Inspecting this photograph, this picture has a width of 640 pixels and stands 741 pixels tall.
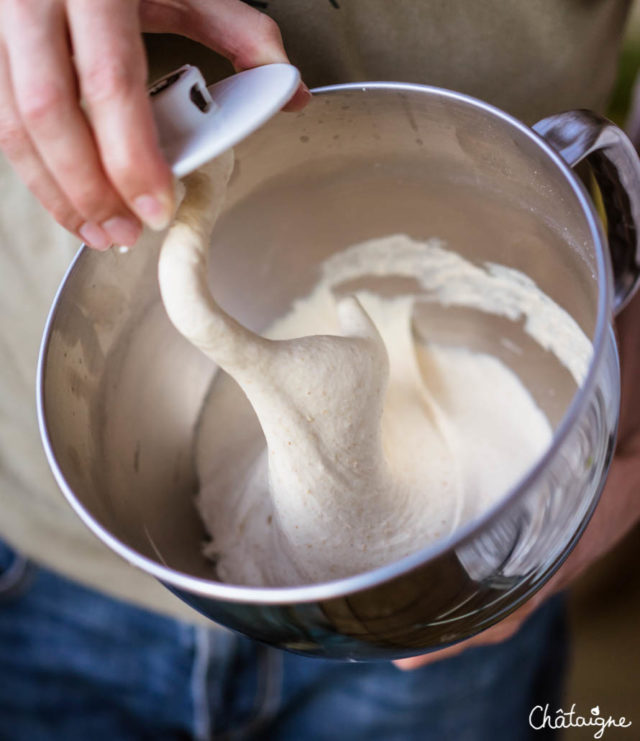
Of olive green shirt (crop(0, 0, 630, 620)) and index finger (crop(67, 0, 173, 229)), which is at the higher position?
index finger (crop(67, 0, 173, 229))

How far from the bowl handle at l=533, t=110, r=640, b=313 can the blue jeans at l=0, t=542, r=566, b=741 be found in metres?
0.46

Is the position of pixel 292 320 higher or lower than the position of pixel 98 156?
lower

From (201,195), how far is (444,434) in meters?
0.27

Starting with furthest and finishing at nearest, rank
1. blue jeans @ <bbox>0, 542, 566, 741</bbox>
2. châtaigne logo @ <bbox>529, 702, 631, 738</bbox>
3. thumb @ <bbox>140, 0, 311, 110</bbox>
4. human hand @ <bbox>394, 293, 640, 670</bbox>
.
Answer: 1. châtaigne logo @ <bbox>529, 702, 631, 738</bbox>
2. blue jeans @ <bbox>0, 542, 566, 741</bbox>
3. human hand @ <bbox>394, 293, 640, 670</bbox>
4. thumb @ <bbox>140, 0, 311, 110</bbox>

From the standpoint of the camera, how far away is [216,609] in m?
0.37

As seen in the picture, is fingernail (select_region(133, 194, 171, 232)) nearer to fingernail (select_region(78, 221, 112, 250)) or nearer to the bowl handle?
fingernail (select_region(78, 221, 112, 250))

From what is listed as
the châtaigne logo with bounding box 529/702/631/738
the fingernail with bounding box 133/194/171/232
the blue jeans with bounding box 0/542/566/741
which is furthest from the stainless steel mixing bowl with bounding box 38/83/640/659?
the châtaigne logo with bounding box 529/702/631/738

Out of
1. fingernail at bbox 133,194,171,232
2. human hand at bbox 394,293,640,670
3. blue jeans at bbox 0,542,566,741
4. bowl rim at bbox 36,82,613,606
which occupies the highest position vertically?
fingernail at bbox 133,194,171,232

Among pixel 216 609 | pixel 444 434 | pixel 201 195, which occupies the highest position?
pixel 201 195

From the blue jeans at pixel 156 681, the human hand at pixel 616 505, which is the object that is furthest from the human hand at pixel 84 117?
the blue jeans at pixel 156 681

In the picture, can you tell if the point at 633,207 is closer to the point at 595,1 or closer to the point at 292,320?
the point at 595,1

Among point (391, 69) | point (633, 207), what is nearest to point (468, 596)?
point (633, 207)

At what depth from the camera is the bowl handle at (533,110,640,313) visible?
1.27ft

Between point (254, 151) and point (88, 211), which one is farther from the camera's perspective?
point (254, 151)
